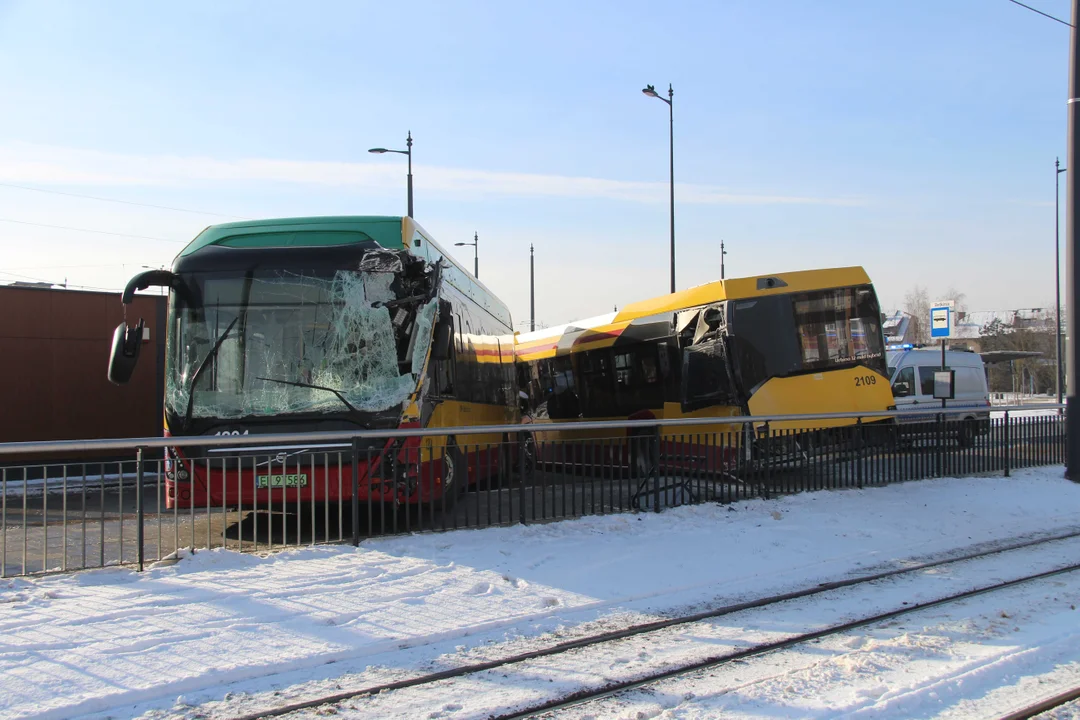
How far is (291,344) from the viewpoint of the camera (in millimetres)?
8922

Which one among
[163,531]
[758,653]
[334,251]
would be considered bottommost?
[758,653]

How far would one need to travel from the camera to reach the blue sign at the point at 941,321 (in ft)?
53.3

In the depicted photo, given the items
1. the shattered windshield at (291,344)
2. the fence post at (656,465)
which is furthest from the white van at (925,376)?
the shattered windshield at (291,344)

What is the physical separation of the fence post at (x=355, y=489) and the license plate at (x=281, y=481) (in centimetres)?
47

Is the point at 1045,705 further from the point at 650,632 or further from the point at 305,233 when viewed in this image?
the point at 305,233

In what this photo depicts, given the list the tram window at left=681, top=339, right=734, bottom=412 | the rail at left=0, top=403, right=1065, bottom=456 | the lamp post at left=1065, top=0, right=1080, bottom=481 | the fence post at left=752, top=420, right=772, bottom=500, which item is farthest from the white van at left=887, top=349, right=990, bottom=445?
the fence post at left=752, top=420, right=772, bottom=500

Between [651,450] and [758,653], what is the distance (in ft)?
13.7

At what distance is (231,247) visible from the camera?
30.3 feet

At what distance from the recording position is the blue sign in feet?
53.3

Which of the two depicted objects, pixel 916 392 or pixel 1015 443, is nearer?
pixel 1015 443

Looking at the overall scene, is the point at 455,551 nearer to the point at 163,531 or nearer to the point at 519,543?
the point at 519,543

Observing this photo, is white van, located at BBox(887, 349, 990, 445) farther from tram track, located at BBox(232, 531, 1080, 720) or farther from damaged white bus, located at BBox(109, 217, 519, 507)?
damaged white bus, located at BBox(109, 217, 519, 507)

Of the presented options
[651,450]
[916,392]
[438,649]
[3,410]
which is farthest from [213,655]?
[916,392]

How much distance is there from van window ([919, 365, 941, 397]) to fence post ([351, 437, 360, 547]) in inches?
724
